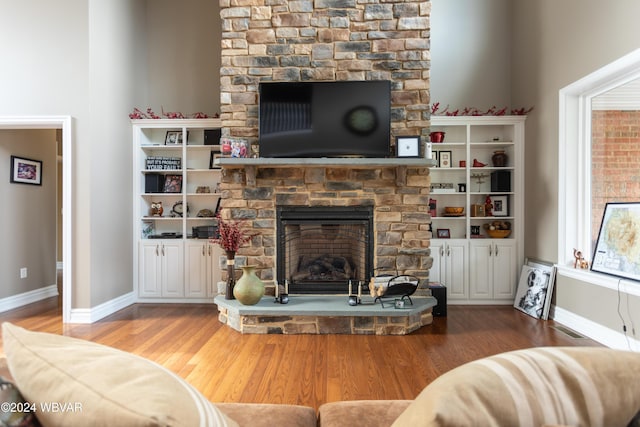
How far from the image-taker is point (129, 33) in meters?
4.89

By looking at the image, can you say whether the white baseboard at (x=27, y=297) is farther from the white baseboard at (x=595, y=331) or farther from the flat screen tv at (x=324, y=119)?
the white baseboard at (x=595, y=331)

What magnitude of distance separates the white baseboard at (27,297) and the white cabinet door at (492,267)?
5.37 metres

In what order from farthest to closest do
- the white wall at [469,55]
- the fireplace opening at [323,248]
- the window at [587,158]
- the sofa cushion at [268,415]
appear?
the white wall at [469,55]
the fireplace opening at [323,248]
the window at [587,158]
the sofa cushion at [268,415]

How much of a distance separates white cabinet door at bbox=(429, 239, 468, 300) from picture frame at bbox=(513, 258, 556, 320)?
0.62 metres

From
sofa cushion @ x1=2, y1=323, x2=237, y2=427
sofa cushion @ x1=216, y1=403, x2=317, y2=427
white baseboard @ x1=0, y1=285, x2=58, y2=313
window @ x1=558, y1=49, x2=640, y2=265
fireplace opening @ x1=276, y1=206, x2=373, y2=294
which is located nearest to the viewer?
sofa cushion @ x1=2, y1=323, x2=237, y2=427

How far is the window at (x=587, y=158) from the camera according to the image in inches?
142

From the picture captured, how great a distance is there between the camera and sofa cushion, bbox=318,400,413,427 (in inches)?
41.1

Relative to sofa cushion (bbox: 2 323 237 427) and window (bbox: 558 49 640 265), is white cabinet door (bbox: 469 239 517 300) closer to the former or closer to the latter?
window (bbox: 558 49 640 265)

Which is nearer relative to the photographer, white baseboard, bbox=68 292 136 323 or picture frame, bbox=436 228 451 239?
white baseboard, bbox=68 292 136 323

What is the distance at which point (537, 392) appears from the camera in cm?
67

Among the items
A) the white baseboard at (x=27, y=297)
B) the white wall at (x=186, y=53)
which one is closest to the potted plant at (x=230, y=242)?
the white wall at (x=186, y=53)

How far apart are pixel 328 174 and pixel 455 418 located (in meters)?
3.68

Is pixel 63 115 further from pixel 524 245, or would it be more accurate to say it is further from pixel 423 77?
pixel 524 245

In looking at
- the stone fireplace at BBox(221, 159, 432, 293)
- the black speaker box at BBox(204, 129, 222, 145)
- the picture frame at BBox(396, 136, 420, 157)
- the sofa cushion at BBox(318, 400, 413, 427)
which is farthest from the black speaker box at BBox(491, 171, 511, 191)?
the sofa cushion at BBox(318, 400, 413, 427)
